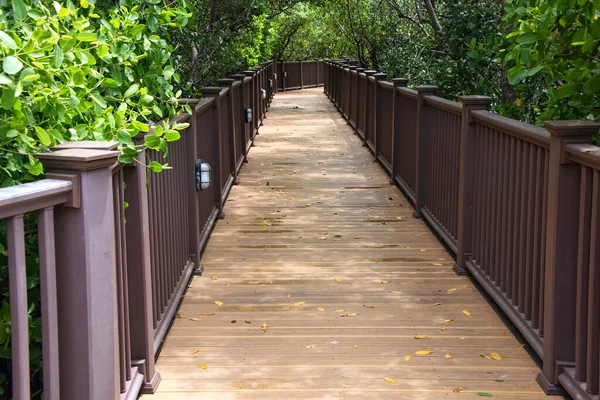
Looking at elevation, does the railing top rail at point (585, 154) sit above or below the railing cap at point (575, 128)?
below

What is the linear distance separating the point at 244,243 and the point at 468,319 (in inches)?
111

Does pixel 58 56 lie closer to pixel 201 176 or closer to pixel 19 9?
pixel 19 9

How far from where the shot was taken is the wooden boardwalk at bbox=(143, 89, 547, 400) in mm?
4480

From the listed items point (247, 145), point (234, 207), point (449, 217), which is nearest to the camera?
point (449, 217)

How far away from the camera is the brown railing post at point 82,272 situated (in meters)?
3.00

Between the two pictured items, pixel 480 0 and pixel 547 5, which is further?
pixel 480 0

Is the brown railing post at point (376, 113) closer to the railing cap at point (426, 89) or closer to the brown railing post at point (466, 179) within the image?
the railing cap at point (426, 89)

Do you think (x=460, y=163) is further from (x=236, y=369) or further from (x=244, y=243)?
(x=236, y=369)

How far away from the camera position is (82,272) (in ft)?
9.91

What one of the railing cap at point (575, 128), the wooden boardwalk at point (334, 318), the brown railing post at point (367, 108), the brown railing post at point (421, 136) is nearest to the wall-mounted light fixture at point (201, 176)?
the wooden boardwalk at point (334, 318)

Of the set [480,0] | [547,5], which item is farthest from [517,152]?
[480,0]

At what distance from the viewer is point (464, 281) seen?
6461 mm

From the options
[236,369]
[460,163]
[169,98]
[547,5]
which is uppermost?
[547,5]

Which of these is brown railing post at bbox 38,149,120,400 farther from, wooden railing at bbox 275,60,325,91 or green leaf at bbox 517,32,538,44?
wooden railing at bbox 275,60,325,91
